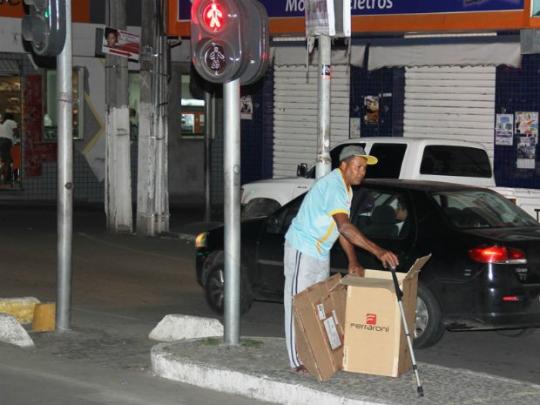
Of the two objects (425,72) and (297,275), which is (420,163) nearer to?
(425,72)

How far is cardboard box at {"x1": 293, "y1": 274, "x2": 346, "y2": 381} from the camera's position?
8570mm

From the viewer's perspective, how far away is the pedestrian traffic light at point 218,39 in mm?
9367

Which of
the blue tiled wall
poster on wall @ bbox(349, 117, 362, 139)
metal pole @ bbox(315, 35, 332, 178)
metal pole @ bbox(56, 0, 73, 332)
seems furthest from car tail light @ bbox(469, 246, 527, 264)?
poster on wall @ bbox(349, 117, 362, 139)

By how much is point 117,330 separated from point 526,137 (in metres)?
10.9

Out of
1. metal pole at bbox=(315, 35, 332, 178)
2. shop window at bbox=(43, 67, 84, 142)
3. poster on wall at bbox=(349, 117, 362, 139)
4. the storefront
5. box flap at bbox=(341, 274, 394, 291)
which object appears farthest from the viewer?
shop window at bbox=(43, 67, 84, 142)

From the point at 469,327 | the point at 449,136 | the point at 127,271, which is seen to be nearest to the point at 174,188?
the point at 449,136

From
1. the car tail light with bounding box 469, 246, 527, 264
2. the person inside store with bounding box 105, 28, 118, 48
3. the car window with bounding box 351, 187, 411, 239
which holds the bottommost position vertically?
the car tail light with bounding box 469, 246, 527, 264

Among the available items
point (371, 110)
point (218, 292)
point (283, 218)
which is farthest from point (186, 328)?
point (371, 110)

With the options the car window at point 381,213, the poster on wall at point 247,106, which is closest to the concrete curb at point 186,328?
the car window at point 381,213

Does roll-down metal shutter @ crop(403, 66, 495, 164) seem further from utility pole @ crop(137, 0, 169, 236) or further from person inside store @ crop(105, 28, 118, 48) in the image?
person inside store @ crop(105, 28, 118, 48)

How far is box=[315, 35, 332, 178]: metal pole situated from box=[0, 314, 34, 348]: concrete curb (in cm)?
495

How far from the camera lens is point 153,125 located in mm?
20125

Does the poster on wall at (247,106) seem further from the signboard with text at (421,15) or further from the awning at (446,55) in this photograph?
the awning at (446,55)

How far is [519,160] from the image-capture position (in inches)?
813
